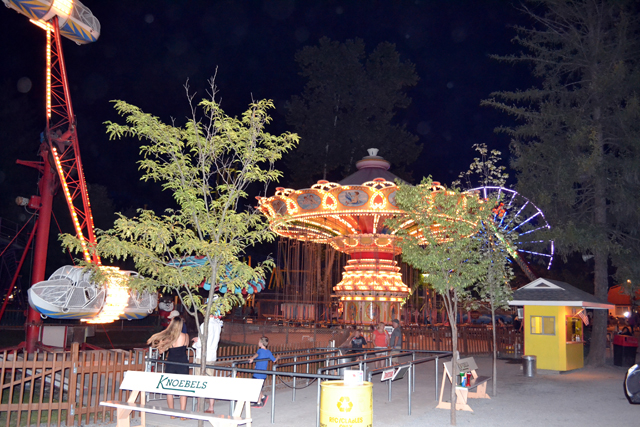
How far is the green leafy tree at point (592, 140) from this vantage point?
18062 mm

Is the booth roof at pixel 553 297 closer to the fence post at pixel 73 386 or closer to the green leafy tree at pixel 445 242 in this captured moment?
the green leafy tree at pixel 445 242

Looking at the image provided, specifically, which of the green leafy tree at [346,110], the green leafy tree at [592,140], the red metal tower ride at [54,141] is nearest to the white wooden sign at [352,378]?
the red metal tower ride at [54,141]

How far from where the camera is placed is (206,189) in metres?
7.80

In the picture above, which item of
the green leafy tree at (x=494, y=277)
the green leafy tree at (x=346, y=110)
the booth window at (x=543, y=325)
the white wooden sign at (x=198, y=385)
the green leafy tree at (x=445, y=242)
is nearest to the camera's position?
the white wooden sign at (x=198, y=385)

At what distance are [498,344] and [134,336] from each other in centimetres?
1632

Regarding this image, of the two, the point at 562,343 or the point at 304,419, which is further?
the point at 562,343

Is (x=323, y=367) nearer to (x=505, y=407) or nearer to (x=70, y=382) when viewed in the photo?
(x=505, y=407)

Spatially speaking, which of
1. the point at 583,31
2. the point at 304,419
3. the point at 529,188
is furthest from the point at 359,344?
the point at 583,31

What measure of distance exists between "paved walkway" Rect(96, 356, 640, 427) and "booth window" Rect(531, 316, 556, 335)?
2195mm

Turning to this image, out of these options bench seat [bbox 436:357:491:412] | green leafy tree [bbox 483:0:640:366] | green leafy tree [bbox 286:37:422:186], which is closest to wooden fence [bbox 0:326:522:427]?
bench seat [bbox 436:357:491:412]

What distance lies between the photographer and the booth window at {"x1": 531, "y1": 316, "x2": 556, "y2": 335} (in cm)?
1616

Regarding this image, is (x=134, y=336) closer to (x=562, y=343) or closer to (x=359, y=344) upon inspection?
(x=359, y=344)

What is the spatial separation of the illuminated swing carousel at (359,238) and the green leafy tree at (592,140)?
5262 millimetres

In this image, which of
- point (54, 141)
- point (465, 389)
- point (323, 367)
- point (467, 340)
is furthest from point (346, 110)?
point (465, 389)
